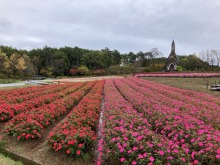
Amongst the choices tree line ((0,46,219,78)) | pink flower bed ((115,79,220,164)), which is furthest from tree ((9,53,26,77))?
pink flower bed ((115,79,220,164))

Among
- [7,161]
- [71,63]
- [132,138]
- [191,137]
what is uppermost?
[71,63]

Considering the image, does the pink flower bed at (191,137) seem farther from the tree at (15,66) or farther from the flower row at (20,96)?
the tree at (15,66)

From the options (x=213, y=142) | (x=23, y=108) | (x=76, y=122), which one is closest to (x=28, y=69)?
(x=23, y=108)

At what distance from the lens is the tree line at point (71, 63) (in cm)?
4718

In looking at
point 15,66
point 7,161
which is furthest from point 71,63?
point 7,161

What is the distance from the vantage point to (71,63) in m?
71.0

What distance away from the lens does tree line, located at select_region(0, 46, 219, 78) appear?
47178 mm

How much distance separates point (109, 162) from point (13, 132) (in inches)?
133

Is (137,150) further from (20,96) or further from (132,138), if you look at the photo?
(20,96)

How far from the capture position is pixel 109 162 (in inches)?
132

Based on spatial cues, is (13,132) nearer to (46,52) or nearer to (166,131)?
(166,131)

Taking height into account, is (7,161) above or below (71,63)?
below

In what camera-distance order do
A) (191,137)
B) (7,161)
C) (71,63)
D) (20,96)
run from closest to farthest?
(191,137) → (7,161) → (20,96) → (71,63)

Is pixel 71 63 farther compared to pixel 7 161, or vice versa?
pixel 71 63
